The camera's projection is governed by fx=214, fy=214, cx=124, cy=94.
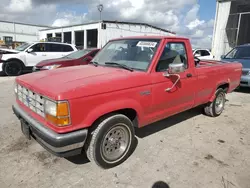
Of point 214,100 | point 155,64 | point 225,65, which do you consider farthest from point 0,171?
point 225,65

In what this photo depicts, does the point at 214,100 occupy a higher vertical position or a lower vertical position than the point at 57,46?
lower

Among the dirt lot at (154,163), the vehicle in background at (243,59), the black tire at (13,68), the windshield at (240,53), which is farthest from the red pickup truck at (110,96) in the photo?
the black tire at (13,68)

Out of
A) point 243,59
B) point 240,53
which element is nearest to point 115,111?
point 243,59

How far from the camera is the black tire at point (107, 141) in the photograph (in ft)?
9.25

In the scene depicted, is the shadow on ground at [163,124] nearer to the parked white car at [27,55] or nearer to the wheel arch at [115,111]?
the wheel arch at [115,111]

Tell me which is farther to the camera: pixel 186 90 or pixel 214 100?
pixel 214 100

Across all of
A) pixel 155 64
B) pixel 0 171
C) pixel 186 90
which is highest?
pixel 155 64

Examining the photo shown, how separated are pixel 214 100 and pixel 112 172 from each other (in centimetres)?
331

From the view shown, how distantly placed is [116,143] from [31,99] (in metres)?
1.36

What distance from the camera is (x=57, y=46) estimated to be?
38.0 ft

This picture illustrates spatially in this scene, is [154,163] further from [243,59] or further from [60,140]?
[243,59]

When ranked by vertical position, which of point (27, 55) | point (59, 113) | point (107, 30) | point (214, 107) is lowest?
point (214, 107)

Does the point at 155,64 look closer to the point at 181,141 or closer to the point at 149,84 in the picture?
the point at 149,84

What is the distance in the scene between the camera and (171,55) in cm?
376
